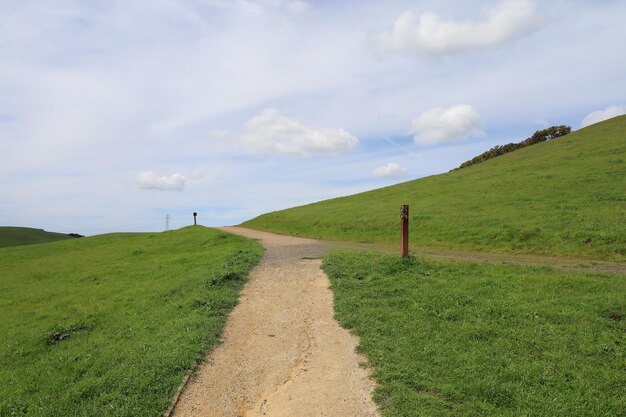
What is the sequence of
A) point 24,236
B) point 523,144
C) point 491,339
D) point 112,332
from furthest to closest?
1. point 24,236
2. point 523,144
3. point 112,332
4. point 491,339

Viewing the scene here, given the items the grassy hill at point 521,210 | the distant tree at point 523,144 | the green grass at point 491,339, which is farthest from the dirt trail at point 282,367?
the distant tree at point 523,144

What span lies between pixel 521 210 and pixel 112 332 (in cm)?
2361

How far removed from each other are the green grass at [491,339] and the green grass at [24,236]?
257ft

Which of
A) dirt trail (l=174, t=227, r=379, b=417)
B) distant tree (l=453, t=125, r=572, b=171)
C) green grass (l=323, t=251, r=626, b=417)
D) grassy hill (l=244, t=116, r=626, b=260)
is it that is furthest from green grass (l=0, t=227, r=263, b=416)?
distant tree (l=453, t=125, r=572, b=171)

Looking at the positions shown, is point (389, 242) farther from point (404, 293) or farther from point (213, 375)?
point (213, 375)

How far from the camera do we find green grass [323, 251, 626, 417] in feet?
21.4

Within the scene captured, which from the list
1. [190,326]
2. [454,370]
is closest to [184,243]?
[190,326]

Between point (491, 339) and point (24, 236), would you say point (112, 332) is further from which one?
point (24, 236)

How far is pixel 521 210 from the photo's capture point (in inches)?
1007

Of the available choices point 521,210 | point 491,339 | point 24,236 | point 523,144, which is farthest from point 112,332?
point 24,236

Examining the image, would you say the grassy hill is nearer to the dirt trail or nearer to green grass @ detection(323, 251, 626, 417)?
green grass @ detection(323, 251, 626, 417)

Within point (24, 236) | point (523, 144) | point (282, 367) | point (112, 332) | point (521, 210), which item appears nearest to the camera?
point (282, 367)

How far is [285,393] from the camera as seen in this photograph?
7344mm

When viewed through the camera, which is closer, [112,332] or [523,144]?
[112,332]
